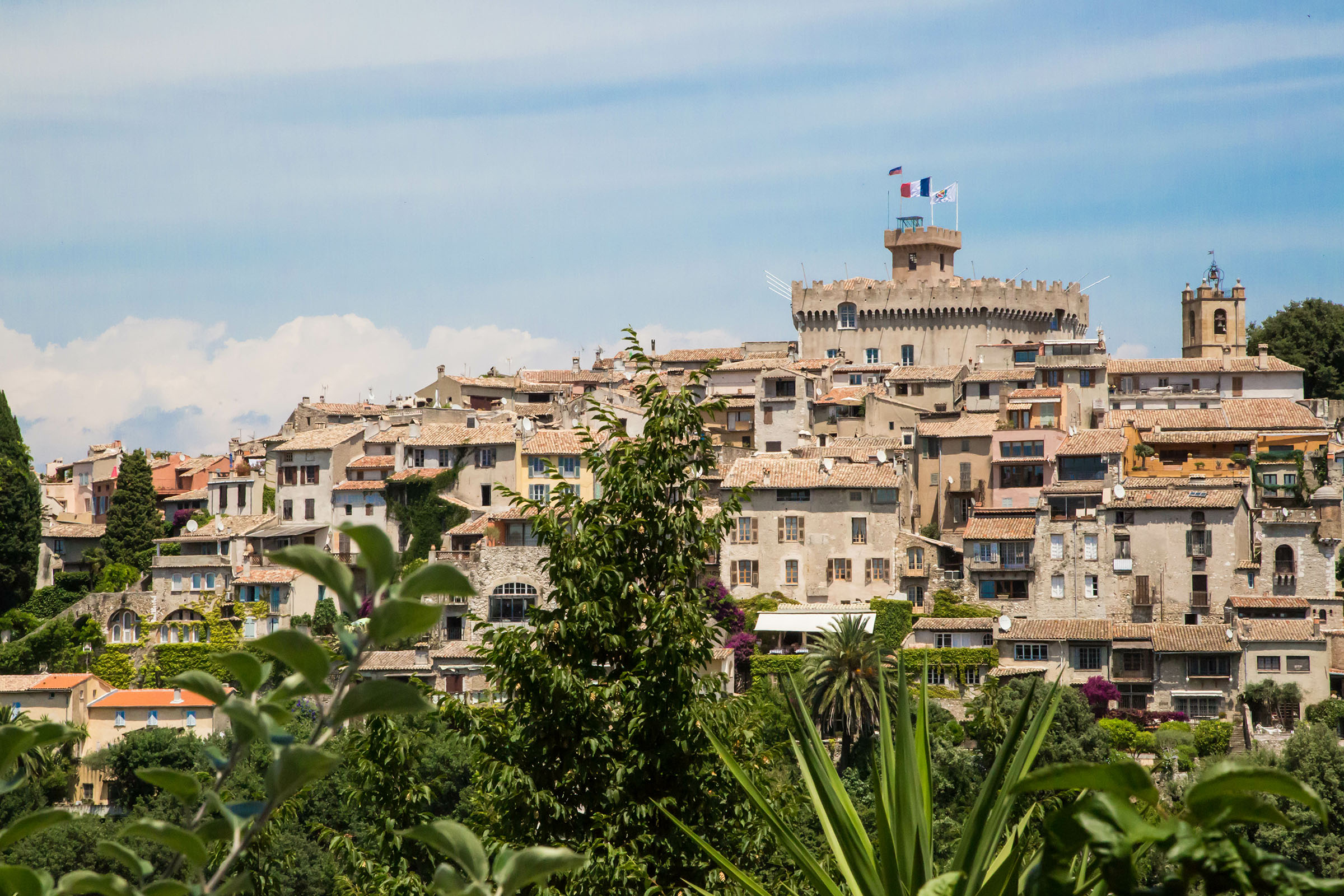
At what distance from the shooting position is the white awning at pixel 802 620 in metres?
66.2

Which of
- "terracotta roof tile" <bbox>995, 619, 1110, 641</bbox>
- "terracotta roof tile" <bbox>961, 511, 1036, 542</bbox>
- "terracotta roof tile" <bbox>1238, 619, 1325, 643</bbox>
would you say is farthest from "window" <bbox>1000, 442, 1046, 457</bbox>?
"terracotta roof tile" <bbox>1238, 619, 1325, 643</bbox>

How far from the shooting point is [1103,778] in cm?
441

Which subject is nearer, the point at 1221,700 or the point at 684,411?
the point at 684,411

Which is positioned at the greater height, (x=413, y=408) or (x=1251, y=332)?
(x=1251, y=332)

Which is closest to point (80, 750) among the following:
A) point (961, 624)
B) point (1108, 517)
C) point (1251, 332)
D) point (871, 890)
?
point (961, 624)

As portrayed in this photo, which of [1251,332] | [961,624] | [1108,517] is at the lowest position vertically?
[961,624]

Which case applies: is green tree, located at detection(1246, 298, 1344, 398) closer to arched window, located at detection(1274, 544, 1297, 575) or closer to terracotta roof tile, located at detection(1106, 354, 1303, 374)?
terracotta roof tile, located at detection(1106, 354, 1303, 374)

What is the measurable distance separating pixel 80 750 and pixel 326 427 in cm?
2920

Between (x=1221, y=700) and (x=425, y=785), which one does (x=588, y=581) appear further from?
(x=1221, y=700)

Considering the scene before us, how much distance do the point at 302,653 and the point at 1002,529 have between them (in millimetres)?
68793

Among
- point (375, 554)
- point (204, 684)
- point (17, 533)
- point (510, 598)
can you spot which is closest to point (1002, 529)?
point (510, 598)

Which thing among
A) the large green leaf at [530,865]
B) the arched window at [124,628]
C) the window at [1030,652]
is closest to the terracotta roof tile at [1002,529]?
the window at [1030,652]

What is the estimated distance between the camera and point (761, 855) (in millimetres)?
15898

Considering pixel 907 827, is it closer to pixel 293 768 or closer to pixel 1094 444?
pixel 293 768
